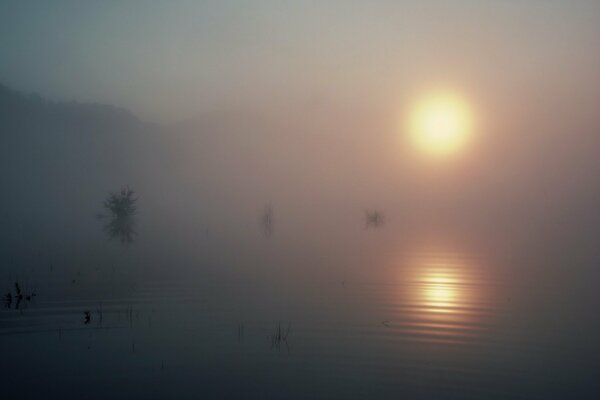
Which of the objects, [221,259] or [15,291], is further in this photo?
[221,259]

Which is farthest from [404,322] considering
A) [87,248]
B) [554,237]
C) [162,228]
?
[162,228]

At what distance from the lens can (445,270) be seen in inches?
1449

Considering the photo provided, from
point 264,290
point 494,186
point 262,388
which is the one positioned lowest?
point 262,388

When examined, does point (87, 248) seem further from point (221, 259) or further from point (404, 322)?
point (404, 322)

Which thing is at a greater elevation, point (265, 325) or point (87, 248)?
point (87, 248)

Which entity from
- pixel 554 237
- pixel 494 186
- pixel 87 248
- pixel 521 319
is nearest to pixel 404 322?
pixel 521 319

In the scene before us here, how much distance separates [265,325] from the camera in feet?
73.0

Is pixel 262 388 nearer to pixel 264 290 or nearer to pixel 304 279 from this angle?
pixel 264 290

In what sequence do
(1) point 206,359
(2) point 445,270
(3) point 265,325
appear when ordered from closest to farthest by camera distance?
(1) point 206,359 < (3) point 265,325 < (2) point 445,270

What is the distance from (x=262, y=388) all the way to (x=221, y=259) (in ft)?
91.4

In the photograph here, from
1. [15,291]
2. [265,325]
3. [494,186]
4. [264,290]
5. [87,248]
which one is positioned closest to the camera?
[265,325]

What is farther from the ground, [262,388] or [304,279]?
[304,279]

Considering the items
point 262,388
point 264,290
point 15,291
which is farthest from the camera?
point 264,290

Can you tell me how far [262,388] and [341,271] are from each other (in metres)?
22.8
